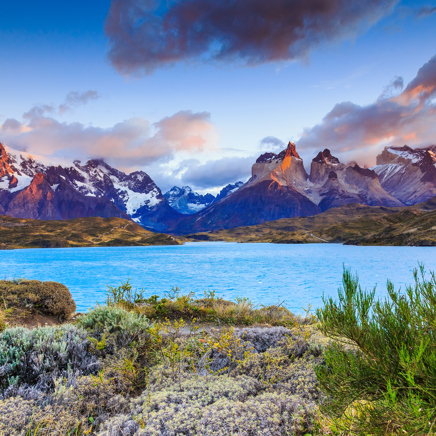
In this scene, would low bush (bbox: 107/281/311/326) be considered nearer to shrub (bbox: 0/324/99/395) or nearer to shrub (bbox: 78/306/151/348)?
shrub (bbox: 78/306/151/348)

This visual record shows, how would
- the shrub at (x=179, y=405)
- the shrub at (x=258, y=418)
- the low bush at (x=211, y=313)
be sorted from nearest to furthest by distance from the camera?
the shrub at (x=258, y=418) < the shrub at (x=179, y=405) < the low bush at (x=211, y=313)

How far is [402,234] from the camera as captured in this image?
5030 inches

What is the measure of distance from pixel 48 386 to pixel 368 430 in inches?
227

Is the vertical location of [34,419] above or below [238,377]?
above

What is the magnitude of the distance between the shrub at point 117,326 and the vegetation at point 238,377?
39 millimetres

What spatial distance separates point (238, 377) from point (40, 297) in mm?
11470

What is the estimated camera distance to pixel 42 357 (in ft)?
20.1

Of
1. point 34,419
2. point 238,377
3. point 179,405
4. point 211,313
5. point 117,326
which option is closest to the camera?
point 34,419

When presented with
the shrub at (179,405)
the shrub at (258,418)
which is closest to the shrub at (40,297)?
the shrub at (179,405)

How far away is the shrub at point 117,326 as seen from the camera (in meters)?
7.43

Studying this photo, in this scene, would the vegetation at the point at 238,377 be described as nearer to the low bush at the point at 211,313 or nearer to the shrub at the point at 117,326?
the shrub at the point at 117,326

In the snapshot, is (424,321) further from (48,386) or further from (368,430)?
(48,386)

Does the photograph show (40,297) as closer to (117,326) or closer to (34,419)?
(117,326)

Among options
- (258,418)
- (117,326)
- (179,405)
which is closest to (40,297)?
(117,326)
